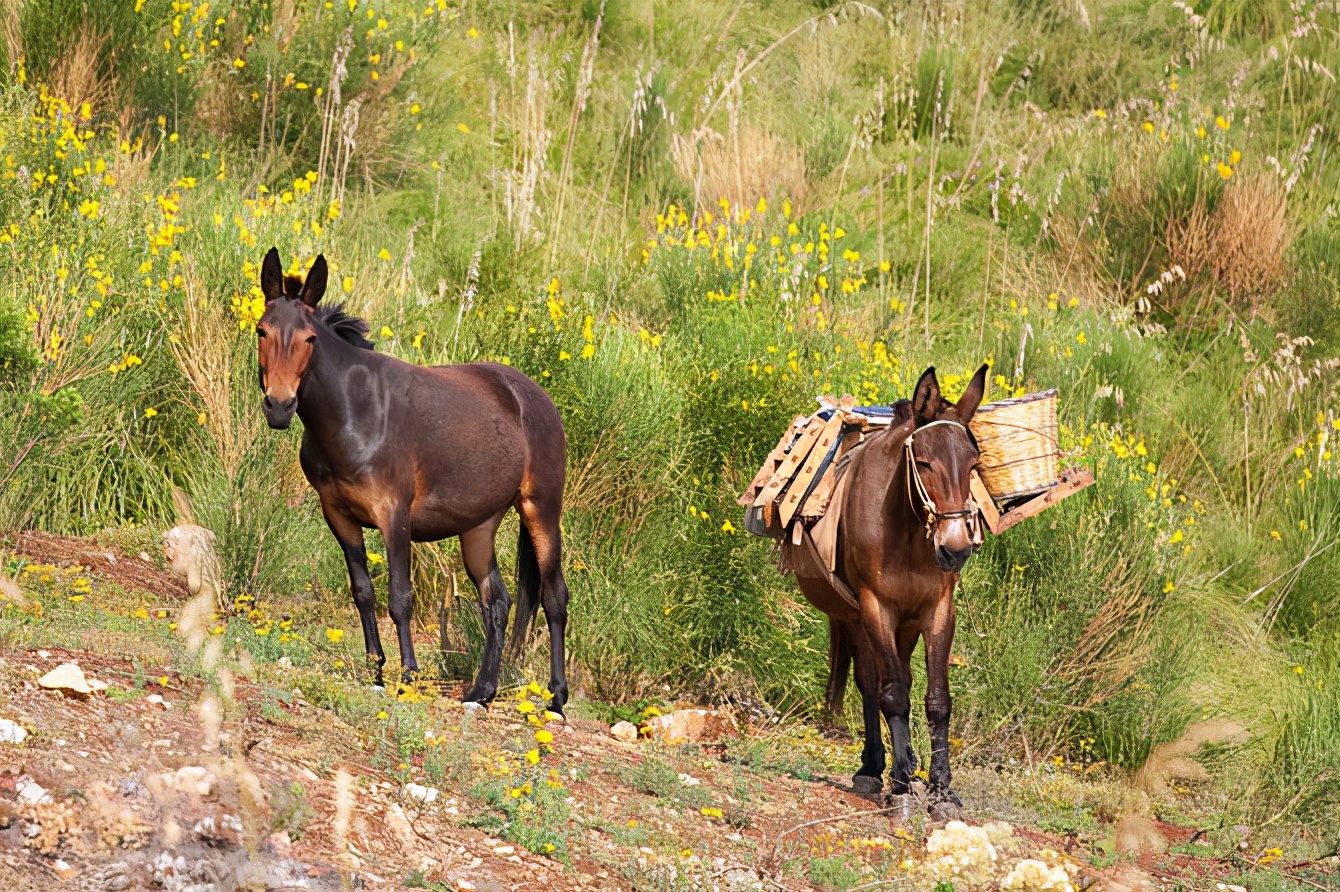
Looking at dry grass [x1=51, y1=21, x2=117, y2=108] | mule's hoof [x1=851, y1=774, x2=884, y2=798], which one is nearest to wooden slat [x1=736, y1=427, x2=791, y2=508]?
mule's hoof [x1=851, y1=774, x2=884, y2=798]

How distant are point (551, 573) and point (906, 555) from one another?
2.07m

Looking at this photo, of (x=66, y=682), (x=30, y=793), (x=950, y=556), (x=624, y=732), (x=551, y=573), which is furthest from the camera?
(x=624, y=732)

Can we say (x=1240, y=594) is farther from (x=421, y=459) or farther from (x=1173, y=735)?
(x=421, y=459)

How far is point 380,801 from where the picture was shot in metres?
5.82

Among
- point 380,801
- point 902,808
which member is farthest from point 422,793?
point 902,808

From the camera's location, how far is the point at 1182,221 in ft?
51.4

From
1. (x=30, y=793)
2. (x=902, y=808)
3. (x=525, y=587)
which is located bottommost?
(x=902, y=808)

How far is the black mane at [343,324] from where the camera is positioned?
751 cm

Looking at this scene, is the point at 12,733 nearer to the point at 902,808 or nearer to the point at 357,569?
the point at 357,569

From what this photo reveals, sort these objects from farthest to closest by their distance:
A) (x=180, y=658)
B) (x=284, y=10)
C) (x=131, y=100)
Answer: (x=284, y=10), (x=131, y=100), (x=180, y=658)

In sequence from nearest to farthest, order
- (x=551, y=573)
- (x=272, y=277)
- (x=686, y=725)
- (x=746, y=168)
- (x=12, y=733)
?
(x=12, y=733) < (x=272, y=277) < (x=551, y=573) < (x=686, y=725) < (x=746, y=168)

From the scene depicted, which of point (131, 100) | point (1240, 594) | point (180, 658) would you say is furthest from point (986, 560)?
point (131, 100)

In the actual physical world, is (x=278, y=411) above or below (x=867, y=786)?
above

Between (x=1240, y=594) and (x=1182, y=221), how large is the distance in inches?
180
